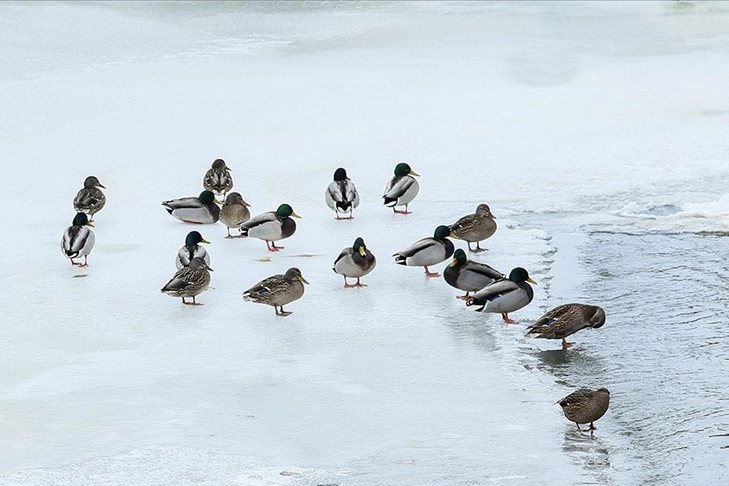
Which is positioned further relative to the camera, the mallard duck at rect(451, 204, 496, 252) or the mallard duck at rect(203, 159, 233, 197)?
the mallard duck at rect(203, 159, 233, 197)

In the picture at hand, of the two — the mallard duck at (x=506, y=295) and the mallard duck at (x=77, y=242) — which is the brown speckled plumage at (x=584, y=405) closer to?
the mallard duck at (x=506, y=295)

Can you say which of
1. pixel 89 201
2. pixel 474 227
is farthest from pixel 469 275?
pixel 89 201

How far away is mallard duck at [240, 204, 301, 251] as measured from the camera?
9.14 m

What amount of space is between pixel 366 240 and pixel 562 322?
2797 millimetres

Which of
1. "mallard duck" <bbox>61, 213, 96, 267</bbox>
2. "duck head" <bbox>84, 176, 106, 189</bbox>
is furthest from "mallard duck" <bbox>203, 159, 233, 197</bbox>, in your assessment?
"mallard duck" <bbox>61, 213, 96, 267</bbox>

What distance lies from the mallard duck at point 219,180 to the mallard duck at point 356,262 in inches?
104

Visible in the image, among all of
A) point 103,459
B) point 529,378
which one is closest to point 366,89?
point 529,378

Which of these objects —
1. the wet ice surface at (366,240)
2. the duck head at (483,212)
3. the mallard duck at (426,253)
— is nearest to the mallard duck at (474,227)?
the duck head at (483,212)

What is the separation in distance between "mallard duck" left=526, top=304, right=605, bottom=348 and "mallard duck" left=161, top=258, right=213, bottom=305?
2.25 meters

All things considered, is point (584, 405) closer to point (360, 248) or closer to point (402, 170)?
point (360, 248)

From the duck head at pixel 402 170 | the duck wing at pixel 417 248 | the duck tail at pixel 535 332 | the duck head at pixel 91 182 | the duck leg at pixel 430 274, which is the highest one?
the duck head at pixel 91 182

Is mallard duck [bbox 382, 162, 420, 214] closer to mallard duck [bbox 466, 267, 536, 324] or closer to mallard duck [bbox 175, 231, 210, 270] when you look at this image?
mallard duck [bbox 175, 231, 210, 270]

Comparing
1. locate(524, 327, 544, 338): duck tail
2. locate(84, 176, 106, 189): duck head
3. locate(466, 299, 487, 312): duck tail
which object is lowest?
locate(524, 327, 544, 338): duck tail

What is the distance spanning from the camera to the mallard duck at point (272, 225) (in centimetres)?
914
